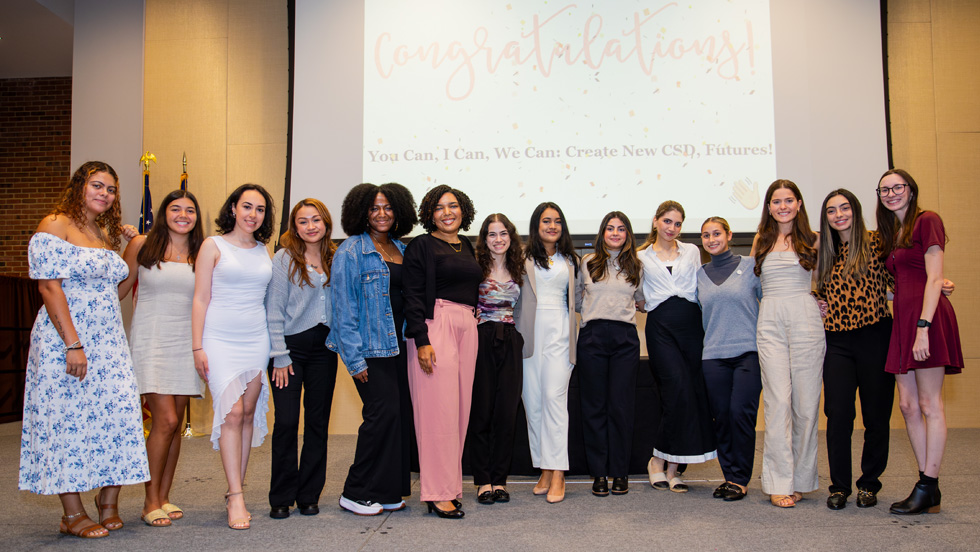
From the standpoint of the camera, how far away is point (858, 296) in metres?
3.22

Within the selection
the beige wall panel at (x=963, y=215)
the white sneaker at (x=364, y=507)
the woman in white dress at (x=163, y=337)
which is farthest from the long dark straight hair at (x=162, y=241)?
the beige wall panel at (x=963, y=215)

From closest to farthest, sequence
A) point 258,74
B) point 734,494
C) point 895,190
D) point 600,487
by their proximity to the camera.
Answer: point 895,190 < point 734,494 < point 600,487 < point 258,74

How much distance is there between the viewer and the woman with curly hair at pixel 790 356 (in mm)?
3305

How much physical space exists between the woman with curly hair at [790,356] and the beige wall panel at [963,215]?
136 inches

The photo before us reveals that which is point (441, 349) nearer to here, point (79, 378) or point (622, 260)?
point (622, 260)

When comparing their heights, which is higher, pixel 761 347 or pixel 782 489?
pixel 761 347

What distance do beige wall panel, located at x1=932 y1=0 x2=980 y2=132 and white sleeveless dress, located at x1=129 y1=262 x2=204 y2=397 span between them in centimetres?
618

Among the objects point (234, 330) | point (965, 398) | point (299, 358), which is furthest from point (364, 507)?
point (965, 398)

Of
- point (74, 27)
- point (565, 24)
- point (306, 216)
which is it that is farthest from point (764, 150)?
point (74, 27)

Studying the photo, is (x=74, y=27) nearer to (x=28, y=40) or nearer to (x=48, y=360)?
(x=28, y=40)

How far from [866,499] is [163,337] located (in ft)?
11.0

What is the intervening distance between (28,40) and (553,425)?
22.7 ft

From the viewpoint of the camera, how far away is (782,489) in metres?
3.26

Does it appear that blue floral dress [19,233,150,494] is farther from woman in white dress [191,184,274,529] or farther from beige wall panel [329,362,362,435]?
beige wall panel [329,362,362,435]
